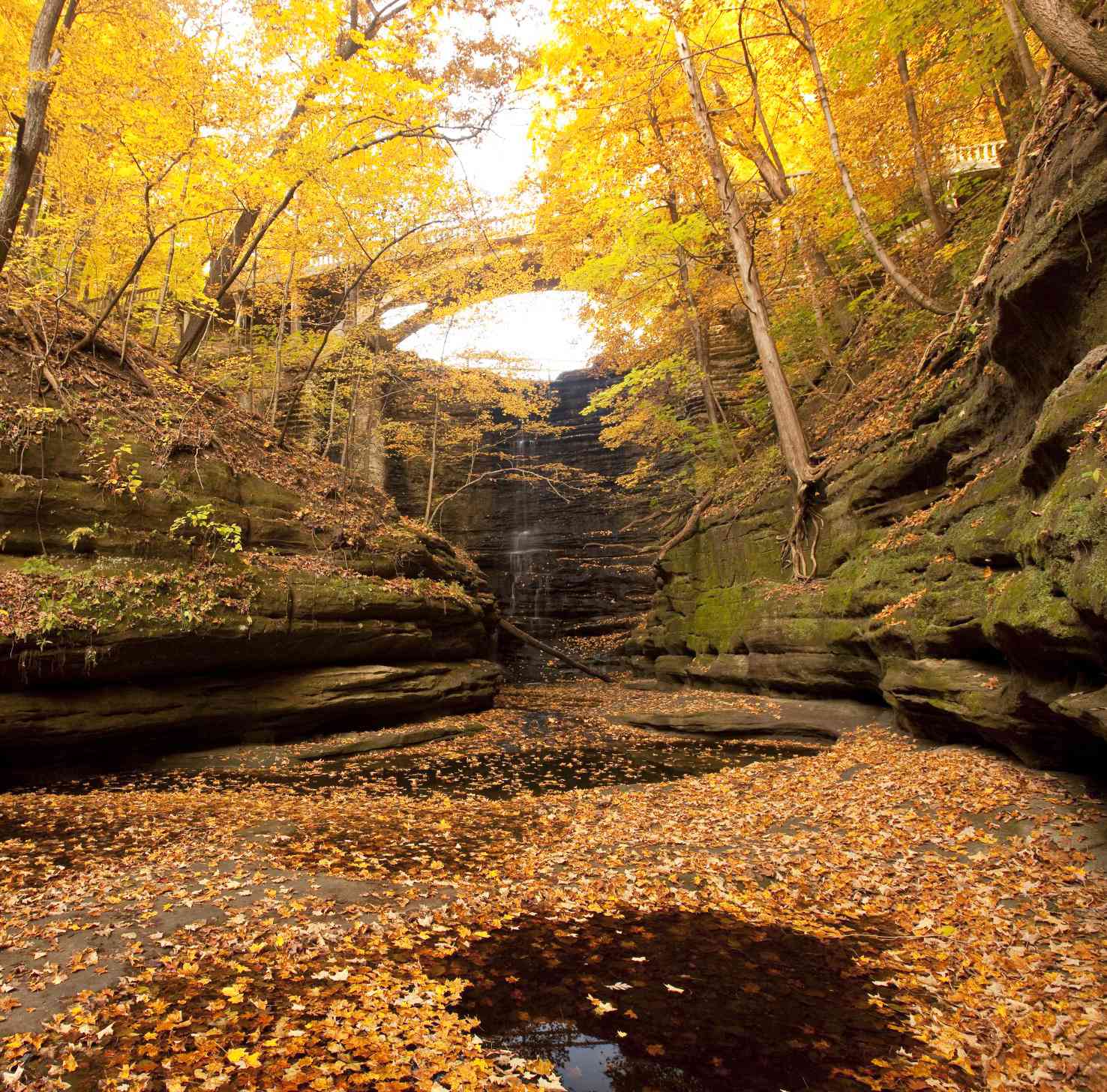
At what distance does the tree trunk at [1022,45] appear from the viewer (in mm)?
8891

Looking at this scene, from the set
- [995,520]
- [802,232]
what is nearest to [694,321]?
[802,232]

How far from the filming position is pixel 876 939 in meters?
4.27

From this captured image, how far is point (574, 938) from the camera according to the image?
4.50 meters

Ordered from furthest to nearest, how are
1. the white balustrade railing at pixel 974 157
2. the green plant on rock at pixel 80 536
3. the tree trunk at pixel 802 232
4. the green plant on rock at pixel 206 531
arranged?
the tree trunk at pixel 802 232
the white balustrade railing at pixel 974 157
the green plant on rock at pixel 206 531
the green plant on rock at pixel 80 536

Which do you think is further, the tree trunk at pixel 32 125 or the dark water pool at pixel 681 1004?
the tree trunk at pixel 32 125

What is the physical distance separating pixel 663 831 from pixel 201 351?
22.4m

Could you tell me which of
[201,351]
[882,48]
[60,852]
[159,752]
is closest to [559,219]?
[882,48]

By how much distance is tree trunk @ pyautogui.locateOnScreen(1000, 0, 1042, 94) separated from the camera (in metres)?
8.89

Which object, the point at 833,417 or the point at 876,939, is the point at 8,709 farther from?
the point at 833,417

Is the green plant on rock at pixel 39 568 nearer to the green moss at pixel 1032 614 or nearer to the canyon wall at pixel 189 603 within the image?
the canyon wall at pixel 189 603

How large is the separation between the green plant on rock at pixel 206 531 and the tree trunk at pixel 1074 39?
13.0 metres

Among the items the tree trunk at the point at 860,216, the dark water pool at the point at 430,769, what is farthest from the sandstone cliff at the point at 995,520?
the dark water pool at the point at 430,769

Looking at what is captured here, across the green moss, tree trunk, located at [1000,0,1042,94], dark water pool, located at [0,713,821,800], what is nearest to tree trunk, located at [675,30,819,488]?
tree trunk, located at [1000,0,1042,94]

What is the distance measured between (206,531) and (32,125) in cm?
694
